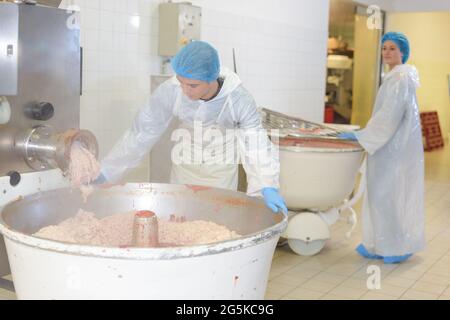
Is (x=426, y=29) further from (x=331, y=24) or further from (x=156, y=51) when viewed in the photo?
(x=156, y=51)

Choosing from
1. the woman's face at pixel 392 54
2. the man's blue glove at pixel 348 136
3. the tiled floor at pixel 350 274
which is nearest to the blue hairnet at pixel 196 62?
the tiled floor at pixel 350 274

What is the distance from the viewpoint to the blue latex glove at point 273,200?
6.04 ft

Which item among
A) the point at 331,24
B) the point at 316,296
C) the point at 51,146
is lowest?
the point at 316,296

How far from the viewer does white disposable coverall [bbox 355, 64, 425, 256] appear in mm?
3547

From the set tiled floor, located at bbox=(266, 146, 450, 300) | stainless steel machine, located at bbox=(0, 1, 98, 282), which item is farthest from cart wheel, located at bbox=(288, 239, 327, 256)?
stainless steel machine, located at bbox=(0, 1, 98, 282)

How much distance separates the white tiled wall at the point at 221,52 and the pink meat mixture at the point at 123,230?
1.37 m

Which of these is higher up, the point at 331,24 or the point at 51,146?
the point at 331,24

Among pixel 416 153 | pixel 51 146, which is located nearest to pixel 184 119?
pixel 51 146

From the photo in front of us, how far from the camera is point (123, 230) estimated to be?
6.34 feet

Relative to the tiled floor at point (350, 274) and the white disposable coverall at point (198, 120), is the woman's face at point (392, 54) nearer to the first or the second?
the tiled floor at point (350, 274)

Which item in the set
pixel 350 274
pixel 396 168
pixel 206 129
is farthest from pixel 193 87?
pixel 396 168

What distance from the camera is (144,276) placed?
55.5 inches

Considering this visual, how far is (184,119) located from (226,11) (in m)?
1.92

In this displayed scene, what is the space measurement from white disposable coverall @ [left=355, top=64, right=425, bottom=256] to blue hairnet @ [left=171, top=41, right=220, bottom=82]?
159cm
